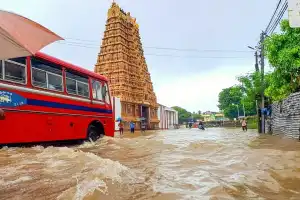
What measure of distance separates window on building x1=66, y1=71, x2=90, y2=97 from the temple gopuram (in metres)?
31.1

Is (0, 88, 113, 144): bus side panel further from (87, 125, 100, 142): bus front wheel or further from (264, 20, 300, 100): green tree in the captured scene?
(264, 20, 300, 100): green tree

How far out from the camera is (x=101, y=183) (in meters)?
3.81

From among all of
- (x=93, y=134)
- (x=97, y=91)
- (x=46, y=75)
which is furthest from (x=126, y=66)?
(x=46, y=75)

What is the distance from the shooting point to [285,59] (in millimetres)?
12297

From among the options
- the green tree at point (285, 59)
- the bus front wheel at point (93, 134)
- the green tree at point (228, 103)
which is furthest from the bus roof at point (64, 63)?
the green tree at point (228, 103)

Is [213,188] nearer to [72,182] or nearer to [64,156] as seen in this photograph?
[72,182]

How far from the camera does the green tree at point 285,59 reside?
12.2 m

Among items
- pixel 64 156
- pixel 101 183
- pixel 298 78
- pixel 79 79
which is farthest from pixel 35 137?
pixel 298 78

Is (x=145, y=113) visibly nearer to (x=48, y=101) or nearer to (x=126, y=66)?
(x=126, y=66)

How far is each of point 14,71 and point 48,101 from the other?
4.45 feet

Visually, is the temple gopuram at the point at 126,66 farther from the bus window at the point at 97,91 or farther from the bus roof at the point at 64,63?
the bus roof at the point at 64,63

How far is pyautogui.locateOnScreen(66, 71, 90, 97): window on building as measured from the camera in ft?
30.5

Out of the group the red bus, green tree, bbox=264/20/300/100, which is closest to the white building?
green tree, bbox=264/20/300/100

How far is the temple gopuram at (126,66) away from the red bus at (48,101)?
30.8 m
